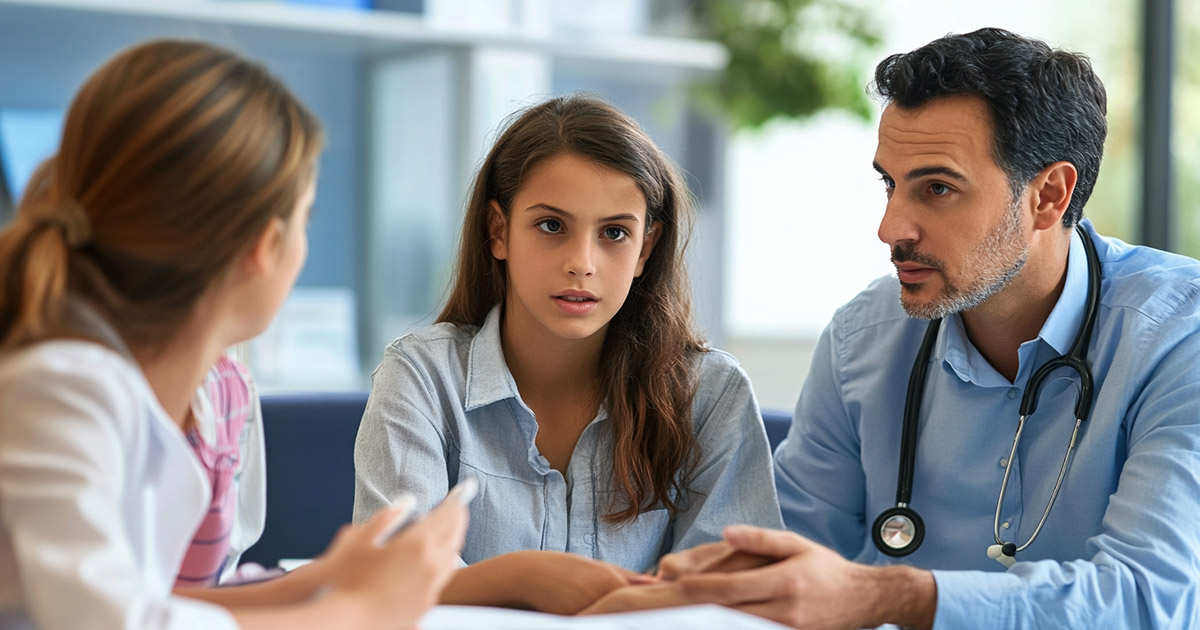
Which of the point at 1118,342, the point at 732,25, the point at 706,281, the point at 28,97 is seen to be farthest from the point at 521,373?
the point at 732,25

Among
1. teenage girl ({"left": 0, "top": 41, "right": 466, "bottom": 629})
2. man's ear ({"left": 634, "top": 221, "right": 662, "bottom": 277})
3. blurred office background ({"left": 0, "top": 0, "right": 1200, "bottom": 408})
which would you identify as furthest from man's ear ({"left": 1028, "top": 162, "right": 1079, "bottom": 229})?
teenage girl ({"left": 0, "top": 41, "right": 466, "bottom": 629})

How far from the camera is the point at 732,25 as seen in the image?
359cm

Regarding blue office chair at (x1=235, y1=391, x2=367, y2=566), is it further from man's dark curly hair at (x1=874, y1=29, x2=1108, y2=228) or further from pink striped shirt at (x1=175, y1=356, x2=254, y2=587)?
man's dark curly hair at (x1=874, y1=29, x2=1108, y2=228)

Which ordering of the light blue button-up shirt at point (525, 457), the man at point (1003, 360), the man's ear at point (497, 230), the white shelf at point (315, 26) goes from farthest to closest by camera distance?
1. the white shelf at point (315, 26)
2. the man's ear at point (497, 230)
3. the light blue button-up shirt at point (525, 457)
4. the man at point (1003, 360)

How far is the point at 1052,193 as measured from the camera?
1661mm

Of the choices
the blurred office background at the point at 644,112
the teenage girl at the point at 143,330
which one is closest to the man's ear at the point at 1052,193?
the blurred office background at the point at 644,112

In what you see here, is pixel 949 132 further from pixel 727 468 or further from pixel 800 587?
pixel 800 587

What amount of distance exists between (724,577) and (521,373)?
62 cm

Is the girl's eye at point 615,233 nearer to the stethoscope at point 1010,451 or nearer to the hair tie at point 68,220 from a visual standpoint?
the stethoscope at point 1010,451

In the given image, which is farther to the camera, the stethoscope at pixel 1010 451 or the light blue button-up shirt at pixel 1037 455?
the stethoscope at pixel 1010 451

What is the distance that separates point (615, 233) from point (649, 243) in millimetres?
132

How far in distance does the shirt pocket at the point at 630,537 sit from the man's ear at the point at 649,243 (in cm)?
36

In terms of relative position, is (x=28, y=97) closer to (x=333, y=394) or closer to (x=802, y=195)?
(x=333, y=394)

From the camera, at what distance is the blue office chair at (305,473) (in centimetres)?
192
